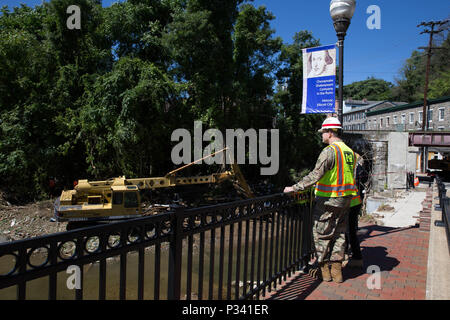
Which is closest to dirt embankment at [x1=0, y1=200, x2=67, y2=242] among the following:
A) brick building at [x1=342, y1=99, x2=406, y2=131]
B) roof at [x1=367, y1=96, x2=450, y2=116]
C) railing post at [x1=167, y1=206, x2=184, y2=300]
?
railing post at [x1=167, y1=206, x2=184, y2=300]

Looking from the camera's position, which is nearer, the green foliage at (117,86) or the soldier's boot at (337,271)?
the soldier's boot at (337,271)

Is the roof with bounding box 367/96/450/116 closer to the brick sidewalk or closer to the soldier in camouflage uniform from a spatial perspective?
the brick sidewalk

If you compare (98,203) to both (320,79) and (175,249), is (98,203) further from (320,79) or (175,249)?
(175,249)

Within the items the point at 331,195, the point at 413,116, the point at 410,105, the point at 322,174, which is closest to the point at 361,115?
the point at 410,105

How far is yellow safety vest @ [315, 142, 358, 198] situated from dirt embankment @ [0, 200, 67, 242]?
482 inches

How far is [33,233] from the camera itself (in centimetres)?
1306

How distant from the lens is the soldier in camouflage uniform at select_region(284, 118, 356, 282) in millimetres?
3709

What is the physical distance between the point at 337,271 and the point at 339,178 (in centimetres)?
124

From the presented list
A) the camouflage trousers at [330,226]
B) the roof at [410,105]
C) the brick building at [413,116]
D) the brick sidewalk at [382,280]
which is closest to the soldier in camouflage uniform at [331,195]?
the camouflage trousers at [330,226]

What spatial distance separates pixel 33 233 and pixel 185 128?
25.9 feet

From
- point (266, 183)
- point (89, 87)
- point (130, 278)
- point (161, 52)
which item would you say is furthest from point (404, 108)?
point (130, 278)

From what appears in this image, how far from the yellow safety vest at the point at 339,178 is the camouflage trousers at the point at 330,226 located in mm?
82

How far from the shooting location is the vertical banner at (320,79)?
545 centimetres

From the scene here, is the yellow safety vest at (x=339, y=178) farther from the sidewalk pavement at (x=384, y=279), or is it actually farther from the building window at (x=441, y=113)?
the building window at (x=441, y=113)
